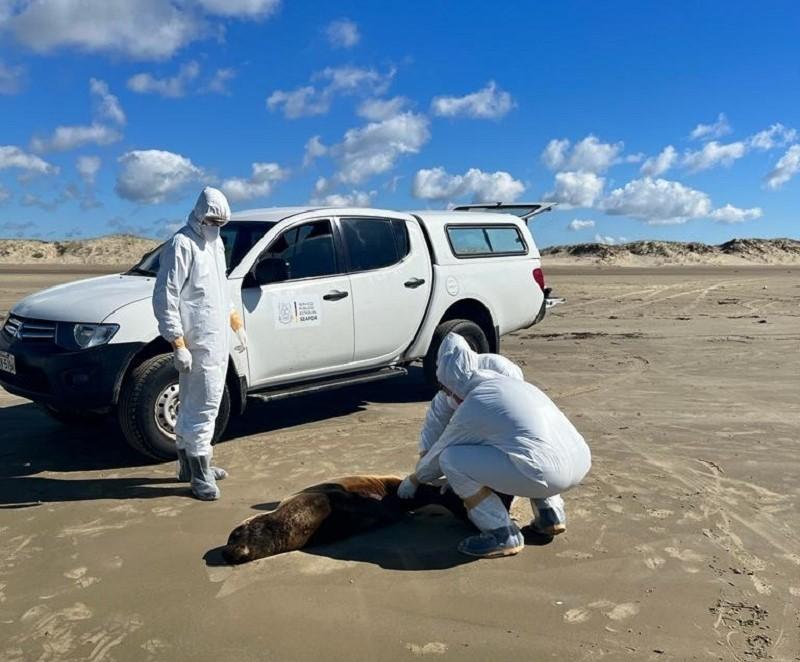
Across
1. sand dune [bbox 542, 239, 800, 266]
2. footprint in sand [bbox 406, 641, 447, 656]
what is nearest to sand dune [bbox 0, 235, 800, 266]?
sand dune [bbox 542, 239, 800, 266]

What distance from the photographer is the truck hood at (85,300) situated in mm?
5688

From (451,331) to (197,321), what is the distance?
11.8 ft

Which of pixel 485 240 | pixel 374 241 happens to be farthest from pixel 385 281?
pixel 485 240

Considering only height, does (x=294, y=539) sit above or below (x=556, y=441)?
below

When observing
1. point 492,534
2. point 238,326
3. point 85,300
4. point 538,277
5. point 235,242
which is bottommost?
point 492,534

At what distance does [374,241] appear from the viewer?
7535 mm

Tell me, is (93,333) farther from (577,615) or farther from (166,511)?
(577,615)

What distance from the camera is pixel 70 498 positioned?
520 cm

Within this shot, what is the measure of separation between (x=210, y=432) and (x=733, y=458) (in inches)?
158

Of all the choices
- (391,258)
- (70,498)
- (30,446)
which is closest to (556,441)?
(70,498)

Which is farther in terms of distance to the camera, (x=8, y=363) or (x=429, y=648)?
(x=8, y=363)

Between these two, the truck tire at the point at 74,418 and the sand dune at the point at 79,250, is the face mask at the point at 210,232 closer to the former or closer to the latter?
the truck tire at the point at 74,418

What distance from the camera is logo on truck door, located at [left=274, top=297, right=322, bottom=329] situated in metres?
6.49

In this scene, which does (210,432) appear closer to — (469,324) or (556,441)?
(556,441)
